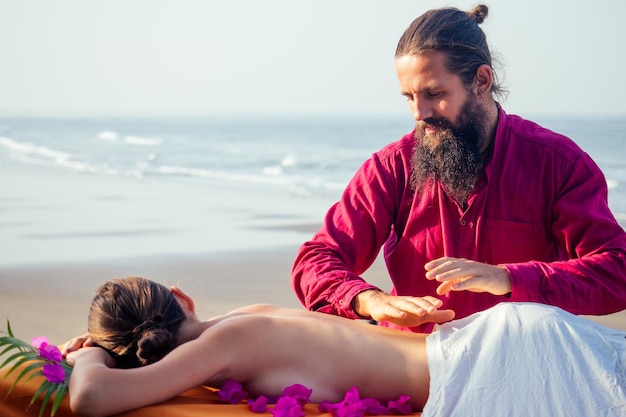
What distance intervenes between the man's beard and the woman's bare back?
820mm

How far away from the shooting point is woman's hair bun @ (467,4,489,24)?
3820 mm

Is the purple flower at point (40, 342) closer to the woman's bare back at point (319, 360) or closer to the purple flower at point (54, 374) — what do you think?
the purple flower at point (54, 374)

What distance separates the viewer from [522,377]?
2766 millimetres

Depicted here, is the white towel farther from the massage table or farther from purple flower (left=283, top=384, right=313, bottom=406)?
purple flower (left=283, top=384, right=313, bottom=406)

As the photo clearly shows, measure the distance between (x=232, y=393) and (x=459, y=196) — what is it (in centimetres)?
122

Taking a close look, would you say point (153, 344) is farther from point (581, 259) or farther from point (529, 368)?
point (581, 259)

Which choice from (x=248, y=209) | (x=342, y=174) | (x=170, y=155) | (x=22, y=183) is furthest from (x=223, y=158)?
(x=248, y=209)

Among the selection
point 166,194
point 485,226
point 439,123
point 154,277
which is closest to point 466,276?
point 485,226

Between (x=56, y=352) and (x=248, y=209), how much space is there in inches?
323

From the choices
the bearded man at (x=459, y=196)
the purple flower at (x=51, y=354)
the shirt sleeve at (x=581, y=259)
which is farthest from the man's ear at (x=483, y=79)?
the purple flower at (x=51, y=354)

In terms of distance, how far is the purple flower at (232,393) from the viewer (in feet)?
9.68

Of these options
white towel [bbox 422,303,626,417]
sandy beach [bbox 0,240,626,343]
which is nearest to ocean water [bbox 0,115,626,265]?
Result: sandy beach [bbox 0,240,626,343]

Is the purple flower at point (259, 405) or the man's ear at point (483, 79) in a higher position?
the man's ear at point (483, 79)

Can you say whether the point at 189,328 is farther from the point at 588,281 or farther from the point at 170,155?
the point at 170,155
